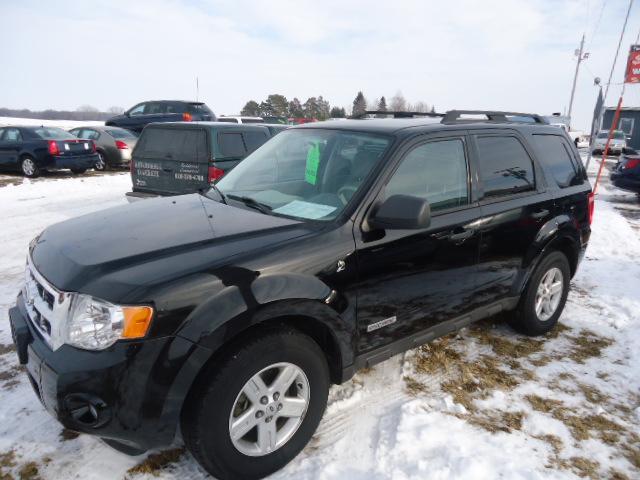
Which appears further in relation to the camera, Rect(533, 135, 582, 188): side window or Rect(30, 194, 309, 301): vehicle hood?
Rect(533, 135, 582, 188): side window

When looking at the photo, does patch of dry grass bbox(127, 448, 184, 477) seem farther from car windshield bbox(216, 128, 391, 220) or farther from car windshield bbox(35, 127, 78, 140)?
car windshield bbox(35, 127, 78, 140)

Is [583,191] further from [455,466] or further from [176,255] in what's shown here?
[176,255]

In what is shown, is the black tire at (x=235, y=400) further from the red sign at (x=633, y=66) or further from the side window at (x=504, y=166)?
the red sign at (x=633, y=66)

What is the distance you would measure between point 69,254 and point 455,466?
231 cm

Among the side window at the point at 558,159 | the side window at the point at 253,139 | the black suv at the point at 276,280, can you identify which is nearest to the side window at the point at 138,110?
the side window at the point at 253,139

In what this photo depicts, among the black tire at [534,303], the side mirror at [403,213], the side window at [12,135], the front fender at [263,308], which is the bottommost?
the black tire at [534,303]

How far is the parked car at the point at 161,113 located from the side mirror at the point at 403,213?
16.0 meters

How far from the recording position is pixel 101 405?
1957 mm

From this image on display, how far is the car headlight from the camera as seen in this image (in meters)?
1.96

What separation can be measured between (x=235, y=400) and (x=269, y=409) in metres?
0.24

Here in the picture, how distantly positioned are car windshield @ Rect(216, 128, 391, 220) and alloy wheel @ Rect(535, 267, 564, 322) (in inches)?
82.9

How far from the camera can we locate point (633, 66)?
398 inches

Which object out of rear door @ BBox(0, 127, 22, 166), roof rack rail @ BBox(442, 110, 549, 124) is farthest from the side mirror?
rear door @ BBox(0, 127, 22, 166)

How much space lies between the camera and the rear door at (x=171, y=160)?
685 centimetres
